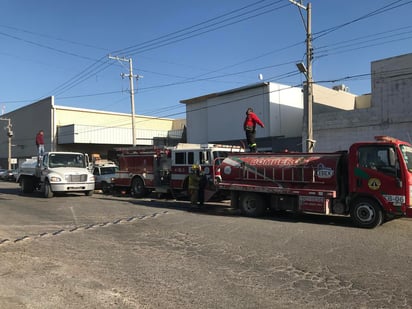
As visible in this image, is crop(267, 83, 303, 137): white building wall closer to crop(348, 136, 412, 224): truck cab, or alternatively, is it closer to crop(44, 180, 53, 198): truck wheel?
crop(44, 180, 53, 198): truck wheel

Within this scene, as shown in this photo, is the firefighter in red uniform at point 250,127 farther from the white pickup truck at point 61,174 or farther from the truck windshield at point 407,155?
the white pickup truck at point 61,174

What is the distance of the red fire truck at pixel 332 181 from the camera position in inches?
411

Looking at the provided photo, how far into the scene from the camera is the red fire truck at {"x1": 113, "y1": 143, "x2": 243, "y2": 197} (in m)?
17.4

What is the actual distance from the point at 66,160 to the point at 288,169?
40.9 ft

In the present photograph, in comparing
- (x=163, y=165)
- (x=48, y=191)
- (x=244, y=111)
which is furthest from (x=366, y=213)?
(x=244, y=111)

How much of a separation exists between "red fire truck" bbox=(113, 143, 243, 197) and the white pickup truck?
187cm

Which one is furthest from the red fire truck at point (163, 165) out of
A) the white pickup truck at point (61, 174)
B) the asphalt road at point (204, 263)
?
the asphalt road at point (204, 263)

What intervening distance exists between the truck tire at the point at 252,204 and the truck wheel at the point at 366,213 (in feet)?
9.61

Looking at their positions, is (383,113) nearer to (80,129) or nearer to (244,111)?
(244,111)

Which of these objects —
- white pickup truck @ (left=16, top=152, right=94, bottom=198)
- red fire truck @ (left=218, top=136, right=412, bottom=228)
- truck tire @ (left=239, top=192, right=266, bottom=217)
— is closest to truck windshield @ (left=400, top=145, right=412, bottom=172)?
red fire truck @ (left=218, top=136, right=412, bottom=228)

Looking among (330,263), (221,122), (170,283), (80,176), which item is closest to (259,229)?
(330,263)

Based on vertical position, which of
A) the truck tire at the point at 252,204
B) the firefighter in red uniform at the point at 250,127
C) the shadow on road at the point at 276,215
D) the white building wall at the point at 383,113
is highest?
the white building wall at the point at 383,113

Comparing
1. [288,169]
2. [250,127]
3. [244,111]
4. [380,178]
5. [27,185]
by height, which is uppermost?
[244,111]

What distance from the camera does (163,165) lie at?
19828 millimetres
